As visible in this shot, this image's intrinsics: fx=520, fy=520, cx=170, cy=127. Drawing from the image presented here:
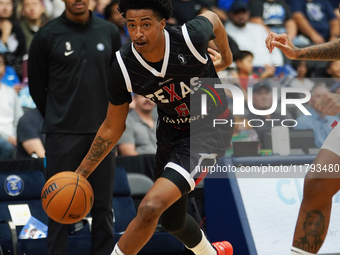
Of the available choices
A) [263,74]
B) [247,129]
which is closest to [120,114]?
[247,129]

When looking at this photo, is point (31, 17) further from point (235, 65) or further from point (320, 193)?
point (320, 193)

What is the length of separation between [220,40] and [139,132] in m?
2.83

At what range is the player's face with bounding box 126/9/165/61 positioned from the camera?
345 cm

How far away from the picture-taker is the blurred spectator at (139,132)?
21.9 feet

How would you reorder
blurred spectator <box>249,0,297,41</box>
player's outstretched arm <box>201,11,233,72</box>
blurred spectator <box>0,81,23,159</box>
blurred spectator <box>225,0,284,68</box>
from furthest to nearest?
blurred spectator <box>249,0,297,41</box> → blurred spectator <box>225,0,284,68</box> → blurred spectator <box>0,81,23,159</box> → player's outstretched arm <box>201,11,233,72</box>

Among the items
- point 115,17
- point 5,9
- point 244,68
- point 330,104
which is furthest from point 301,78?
point 330,104

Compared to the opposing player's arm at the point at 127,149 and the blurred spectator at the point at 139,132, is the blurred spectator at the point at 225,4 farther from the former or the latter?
the opposing player's arm at the point at 127,149

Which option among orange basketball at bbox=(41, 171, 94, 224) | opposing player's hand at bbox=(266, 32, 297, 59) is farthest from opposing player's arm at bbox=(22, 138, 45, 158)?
opposing player's hand at bbox=(266, 32, 297, 59)

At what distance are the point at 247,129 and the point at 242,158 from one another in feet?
5.04

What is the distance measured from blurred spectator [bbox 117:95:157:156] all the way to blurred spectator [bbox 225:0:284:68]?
271cm

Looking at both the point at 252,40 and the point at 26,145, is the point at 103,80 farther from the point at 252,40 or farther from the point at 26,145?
the point at 252,40

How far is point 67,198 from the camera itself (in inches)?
141

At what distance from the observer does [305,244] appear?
10.6 feet

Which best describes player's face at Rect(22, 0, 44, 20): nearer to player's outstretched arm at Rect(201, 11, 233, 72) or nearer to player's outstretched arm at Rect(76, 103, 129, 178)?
player's outstretched arm at Rect(201, 11, 233, 72)
